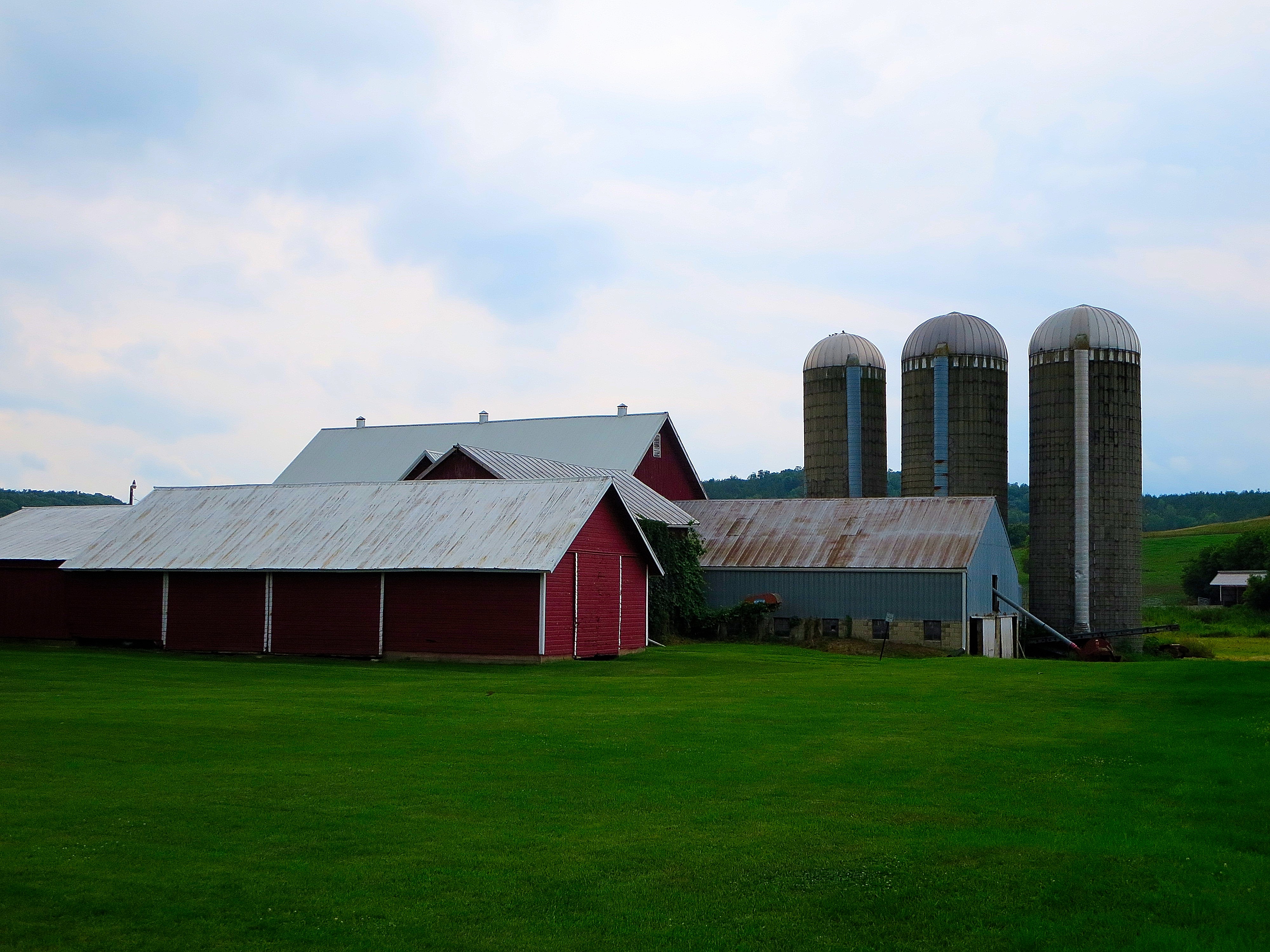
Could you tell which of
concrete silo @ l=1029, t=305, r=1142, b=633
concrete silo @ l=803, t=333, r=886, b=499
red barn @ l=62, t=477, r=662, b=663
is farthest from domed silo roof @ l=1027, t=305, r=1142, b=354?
red barn @ l=62, t=477, r=662, b=663

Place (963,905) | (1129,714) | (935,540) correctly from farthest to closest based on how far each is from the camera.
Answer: (935,540)
(1129,714)
(963,905)

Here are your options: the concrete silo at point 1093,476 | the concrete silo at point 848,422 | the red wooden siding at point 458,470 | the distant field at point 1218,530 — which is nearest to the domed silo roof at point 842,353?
the concrete silo at point 848,422

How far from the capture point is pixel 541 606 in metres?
33.6

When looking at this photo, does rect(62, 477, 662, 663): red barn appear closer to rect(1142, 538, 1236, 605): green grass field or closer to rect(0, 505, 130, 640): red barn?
rect(0, 505, 130, 640): red barn

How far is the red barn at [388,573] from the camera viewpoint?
3441cm

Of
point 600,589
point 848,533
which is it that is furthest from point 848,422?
point 600,589

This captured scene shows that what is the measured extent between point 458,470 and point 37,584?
1560 cm

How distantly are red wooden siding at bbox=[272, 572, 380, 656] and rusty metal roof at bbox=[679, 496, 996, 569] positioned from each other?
1862cm

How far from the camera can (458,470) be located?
1891 inches

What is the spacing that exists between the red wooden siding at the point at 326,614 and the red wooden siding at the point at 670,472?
25.4 meters

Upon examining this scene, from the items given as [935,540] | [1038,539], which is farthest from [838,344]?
[935,540]

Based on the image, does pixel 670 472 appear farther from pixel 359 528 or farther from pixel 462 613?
pixel 462 613

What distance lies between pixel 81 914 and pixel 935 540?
42.2 metres

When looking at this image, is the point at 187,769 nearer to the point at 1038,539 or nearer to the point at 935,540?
the point at 935,540
